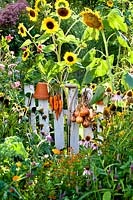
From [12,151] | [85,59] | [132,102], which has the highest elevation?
[85,59]

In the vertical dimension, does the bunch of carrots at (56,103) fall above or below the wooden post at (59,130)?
above

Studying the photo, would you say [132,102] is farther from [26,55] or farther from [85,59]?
[26,55]

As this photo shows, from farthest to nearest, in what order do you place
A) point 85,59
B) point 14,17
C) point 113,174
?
point 14,17
point 85,59
point 113,174

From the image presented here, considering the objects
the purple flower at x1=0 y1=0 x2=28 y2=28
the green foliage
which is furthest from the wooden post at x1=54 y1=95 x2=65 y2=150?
the purple flower at x1=0 y1=0 x2=28 y2=28

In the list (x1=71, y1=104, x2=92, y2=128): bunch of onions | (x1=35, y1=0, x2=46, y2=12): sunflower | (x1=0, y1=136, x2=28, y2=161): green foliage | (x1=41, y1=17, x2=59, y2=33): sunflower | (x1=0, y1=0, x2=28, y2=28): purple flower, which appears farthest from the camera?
(x1=0, y1=0, x2=28, y2=28): purple flower

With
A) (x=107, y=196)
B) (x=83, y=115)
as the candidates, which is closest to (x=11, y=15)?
(x=83, y=115)

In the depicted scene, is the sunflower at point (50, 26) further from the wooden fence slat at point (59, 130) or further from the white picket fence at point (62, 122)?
the wooden fence slat at point (59, 130)

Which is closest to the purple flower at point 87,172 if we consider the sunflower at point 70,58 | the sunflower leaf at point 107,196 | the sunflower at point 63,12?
the sunflower leaf at point 107,196

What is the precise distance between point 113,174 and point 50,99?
1289mm

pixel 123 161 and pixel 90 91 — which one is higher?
pixel 90 91

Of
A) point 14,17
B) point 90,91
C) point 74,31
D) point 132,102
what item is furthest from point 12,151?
point 14,17

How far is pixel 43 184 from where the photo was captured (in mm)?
2109

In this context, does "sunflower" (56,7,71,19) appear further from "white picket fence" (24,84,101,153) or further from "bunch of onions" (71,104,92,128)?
"bunch of onions" (71,104,92,128)

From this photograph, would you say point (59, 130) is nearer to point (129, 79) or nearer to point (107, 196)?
point (129, 79)
